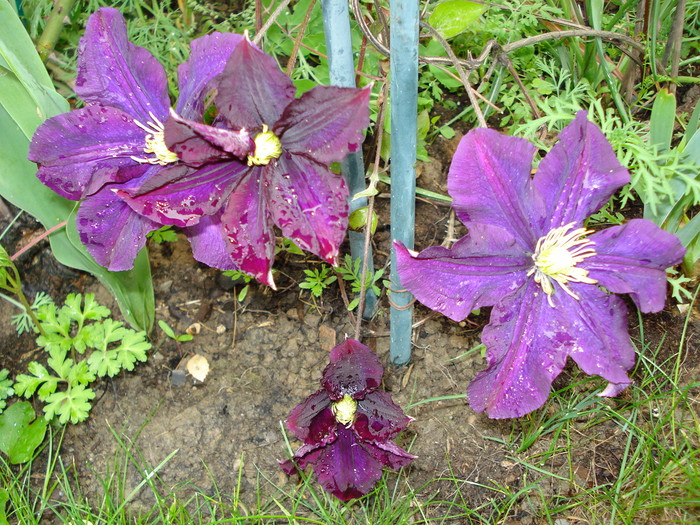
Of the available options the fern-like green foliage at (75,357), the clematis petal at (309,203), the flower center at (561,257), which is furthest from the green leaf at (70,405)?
the flower center at (561,257)

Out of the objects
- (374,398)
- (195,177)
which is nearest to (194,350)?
(374,398)

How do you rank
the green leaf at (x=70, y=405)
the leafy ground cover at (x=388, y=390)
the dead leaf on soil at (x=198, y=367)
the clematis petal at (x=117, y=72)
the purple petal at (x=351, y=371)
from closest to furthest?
the clematis petal at (x=117, y=72) < the purple petal at (x=351, y=371) < the leafy ground cover at (x=388, y=390) < the green leaf at (x=70, y=405) < the dead leaf on soil at (x=198, y=367)

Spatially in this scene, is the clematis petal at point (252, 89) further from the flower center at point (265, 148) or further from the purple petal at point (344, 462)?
the purple petal at point (344, 462)

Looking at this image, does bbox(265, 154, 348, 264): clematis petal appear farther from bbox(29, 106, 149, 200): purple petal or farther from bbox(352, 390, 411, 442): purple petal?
bbox(352, 390, 411, 442): purple petal

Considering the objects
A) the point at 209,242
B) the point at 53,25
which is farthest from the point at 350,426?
the point at 53,25

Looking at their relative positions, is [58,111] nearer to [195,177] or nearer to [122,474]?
[195,177]
